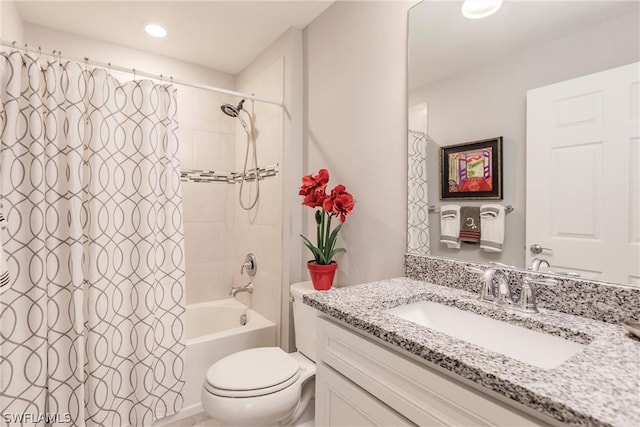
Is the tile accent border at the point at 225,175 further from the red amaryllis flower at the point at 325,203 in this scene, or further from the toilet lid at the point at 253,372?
the toilet lid at the point at 253,372

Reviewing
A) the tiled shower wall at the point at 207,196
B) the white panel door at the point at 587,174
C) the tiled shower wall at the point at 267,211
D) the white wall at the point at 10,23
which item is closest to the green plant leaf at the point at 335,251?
the tiled shower wall at the point at 267,211

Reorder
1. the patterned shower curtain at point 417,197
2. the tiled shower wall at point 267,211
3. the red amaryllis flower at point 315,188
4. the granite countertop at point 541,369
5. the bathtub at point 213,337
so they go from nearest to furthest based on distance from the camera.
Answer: the granite countertop at point 541,369
the patterned shower curtain at point 417,197
the red amaryllis flower at point 315,188
the bathtub at point 213,337
the tiled shower wall at point 267,211

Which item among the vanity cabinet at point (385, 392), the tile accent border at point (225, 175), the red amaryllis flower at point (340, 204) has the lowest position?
the vanity cabinet at point (385, 392)

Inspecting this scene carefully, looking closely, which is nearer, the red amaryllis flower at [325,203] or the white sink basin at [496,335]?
the white sink basin at [496,335]

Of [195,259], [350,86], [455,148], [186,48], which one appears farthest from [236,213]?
[455,148]

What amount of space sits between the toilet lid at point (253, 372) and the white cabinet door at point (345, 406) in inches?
15.5

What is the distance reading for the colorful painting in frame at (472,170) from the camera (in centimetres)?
113

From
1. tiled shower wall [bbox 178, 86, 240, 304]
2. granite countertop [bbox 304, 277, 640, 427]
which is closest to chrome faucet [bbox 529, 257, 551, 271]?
granite countertop [bbox 304, 277, 640, 427]

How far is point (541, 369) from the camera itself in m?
0.59

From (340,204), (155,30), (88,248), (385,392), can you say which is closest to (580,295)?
(385,392)

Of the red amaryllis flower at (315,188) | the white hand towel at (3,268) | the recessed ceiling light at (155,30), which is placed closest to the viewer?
the white hand towel at (3,268)

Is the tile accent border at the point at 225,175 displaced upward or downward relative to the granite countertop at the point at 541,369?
upward

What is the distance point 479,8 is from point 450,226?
822 millimetres

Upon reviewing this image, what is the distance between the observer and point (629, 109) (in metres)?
0.83
